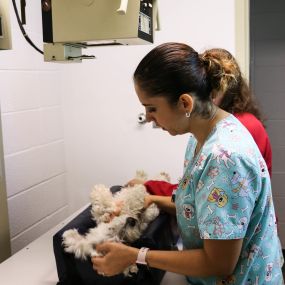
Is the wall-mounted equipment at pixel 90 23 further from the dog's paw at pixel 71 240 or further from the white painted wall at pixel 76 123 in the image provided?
the white painted wall at pixel 76 123

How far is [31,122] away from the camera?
2047mm

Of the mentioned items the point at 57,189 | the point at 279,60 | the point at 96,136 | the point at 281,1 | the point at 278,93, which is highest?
the point at 281,1

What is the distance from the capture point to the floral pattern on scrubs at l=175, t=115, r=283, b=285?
0.96 m

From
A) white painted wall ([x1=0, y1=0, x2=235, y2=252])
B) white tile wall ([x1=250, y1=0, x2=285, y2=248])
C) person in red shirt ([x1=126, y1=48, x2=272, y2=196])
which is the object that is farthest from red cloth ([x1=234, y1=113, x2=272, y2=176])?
white tile wall ([x1=250, y1=0, x2=285, y2=248])

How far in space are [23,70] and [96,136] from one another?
1.80ft

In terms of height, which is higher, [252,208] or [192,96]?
[192,96]

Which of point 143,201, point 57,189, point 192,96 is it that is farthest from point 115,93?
point 192,96

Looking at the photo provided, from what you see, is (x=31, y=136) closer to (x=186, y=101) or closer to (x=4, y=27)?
(x=4, y=27)

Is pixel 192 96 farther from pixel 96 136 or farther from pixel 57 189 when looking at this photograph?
pixel 57 189

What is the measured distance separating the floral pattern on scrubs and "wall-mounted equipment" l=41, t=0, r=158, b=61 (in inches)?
15.8

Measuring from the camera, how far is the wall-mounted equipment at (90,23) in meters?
1.17

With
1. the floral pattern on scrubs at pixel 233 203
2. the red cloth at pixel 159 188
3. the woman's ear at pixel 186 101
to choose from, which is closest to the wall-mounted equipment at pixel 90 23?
the woman's ear at pixel 186 101

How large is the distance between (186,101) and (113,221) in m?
0.41

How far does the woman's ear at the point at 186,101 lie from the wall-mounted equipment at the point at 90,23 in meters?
0.27
